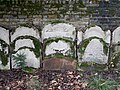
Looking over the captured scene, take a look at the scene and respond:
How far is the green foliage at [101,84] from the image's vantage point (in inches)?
197

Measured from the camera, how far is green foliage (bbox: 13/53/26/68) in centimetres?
540

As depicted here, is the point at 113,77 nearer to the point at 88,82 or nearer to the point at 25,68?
the point at 88,82

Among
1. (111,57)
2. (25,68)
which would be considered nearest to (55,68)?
(25,68)

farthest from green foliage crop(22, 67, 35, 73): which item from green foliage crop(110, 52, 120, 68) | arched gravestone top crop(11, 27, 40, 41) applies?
green foliage crop(110, 52, 120, 68)

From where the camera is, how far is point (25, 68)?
→ 550cm

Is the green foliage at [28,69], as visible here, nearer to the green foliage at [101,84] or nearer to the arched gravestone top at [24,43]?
the arched gravestone top at [24,43]

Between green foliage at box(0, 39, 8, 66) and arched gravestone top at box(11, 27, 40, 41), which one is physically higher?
arched gravestone top at box(11, 27, 40, 41)

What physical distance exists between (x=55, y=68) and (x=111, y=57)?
1.02 meters

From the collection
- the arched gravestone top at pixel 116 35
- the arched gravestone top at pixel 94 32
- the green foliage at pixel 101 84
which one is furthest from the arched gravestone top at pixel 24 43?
the arched gravestone top at pixel 116 35

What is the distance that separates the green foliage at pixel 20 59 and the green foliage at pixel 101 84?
3.96 ft

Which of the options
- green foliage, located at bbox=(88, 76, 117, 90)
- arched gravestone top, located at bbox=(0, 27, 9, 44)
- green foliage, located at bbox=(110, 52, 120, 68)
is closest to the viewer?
green foliage, located at bbox=(88, 76, 117, 90)

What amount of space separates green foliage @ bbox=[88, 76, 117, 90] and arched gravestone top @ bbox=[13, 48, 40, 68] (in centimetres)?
102

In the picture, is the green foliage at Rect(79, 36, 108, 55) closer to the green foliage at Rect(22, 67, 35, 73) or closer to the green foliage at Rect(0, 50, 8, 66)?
the green foliage at Rect(22, 67, 35, 73)

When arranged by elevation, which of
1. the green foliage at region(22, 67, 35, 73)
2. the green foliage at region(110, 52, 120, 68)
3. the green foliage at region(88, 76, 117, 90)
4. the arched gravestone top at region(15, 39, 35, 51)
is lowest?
the green foliage at region(88, 76, 117, 90)
